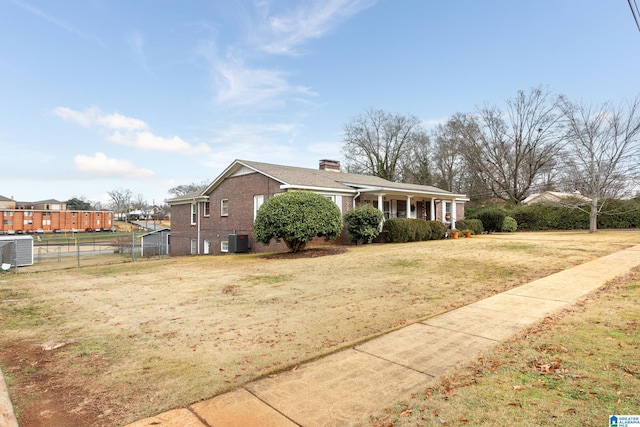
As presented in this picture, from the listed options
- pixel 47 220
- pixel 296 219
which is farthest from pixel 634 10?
pixel 47 220

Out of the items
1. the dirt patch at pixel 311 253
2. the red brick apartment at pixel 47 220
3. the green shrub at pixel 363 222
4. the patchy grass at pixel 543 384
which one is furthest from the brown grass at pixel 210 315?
the red brick apartment at pixel 47 220

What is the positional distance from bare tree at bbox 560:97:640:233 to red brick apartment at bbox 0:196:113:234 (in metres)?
72.3

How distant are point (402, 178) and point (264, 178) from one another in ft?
96.9

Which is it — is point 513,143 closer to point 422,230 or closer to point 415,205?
point 415,205

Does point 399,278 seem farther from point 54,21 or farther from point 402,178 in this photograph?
point 402,178

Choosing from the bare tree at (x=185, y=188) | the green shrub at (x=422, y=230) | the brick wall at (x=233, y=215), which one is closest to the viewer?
the brick wall at (x=233, y=215)

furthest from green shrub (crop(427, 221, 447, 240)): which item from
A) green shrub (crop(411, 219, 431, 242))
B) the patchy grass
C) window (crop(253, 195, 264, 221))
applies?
the patchy grass

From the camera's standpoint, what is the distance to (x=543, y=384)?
3.18 m

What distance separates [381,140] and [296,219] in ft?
109

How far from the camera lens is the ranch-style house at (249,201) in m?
19.7

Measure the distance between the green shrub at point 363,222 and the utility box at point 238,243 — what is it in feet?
19.8

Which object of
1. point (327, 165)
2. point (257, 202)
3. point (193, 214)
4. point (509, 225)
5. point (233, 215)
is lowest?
point (509, 225)

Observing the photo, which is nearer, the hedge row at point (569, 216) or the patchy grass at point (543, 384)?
the patchy grass at point (543, 384)

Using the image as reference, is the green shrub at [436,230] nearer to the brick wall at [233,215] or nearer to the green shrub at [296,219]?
the brick wall at [233,215]
